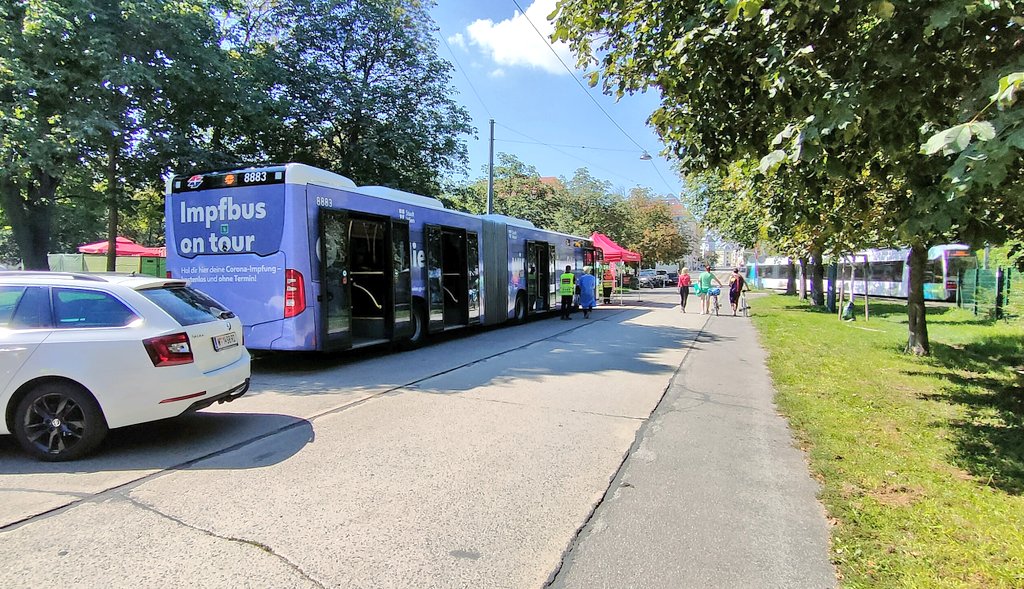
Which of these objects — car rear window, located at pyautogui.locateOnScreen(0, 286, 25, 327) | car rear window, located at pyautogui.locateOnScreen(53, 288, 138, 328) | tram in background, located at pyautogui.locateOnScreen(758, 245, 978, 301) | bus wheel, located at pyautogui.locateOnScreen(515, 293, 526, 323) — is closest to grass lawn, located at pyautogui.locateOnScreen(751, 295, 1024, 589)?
car rear window, located at pyautogui.locateOnScreen(53, 288, 138, 328)

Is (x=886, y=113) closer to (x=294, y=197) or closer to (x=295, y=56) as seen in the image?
(x=294, y=197)

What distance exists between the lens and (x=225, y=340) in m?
5.54

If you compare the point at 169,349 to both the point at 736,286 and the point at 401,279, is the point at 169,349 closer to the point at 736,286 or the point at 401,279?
the point at 401,279

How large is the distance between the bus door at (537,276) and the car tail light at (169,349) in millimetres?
13728

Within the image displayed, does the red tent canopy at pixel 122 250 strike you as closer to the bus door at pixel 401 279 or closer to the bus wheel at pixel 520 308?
the bus wheel at pixel 520 308

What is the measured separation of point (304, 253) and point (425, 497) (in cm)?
556

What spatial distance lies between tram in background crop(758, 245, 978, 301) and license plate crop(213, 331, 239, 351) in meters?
22.1

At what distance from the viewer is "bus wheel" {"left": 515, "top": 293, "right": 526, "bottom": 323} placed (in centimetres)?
1756

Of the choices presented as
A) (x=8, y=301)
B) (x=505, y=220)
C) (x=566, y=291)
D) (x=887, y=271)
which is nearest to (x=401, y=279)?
(x=505, y=220)

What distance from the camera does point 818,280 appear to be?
26.3 meters

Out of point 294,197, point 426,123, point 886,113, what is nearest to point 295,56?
point 426,123

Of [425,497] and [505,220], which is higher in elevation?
[505,220]

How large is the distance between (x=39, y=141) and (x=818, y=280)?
2850 centimetres

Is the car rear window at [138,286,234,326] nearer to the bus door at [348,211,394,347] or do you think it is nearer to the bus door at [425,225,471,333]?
the bus door at [348,211,394,347]
